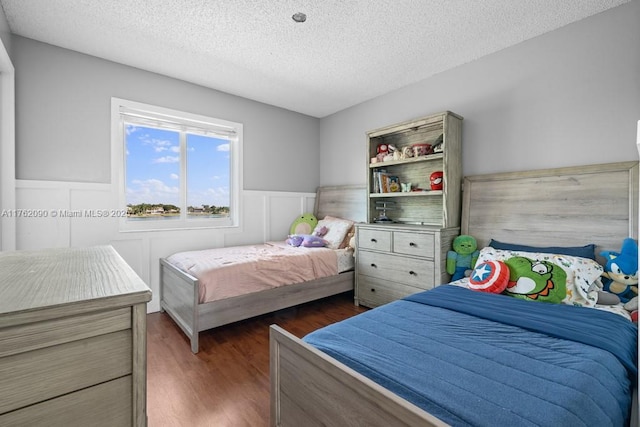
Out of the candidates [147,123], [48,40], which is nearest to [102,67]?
[48,40]

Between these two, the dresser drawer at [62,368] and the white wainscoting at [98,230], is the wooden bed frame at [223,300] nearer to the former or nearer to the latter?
the white wainscoting at [98,230]

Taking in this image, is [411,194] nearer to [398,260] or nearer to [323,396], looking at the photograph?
[398,260]

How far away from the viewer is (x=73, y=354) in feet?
1.90

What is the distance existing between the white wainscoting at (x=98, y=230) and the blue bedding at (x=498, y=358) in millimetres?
2460

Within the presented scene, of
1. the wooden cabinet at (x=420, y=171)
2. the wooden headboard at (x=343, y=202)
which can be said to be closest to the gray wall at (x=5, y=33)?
the wooden cabinet at (x=420, y=171)

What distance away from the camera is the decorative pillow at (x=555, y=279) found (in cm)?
172

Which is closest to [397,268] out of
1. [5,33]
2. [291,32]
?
[291,32]

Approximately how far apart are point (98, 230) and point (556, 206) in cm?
400

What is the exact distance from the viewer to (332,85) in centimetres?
338

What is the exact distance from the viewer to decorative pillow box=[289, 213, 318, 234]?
402 centimetres

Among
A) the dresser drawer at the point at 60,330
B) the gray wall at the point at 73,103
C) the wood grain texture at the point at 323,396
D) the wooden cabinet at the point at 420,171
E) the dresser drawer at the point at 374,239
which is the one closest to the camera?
the dresser drawer at the point at 60,330

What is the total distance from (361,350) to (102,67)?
3414mm

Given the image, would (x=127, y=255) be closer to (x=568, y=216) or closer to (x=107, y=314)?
(x=107, y=314)

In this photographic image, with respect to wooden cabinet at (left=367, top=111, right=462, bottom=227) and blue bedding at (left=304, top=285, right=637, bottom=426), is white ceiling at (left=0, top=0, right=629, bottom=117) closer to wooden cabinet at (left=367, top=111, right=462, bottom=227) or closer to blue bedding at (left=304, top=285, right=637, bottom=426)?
wooden cabinet at (left=367, top=111, right=462, bottom=227)
